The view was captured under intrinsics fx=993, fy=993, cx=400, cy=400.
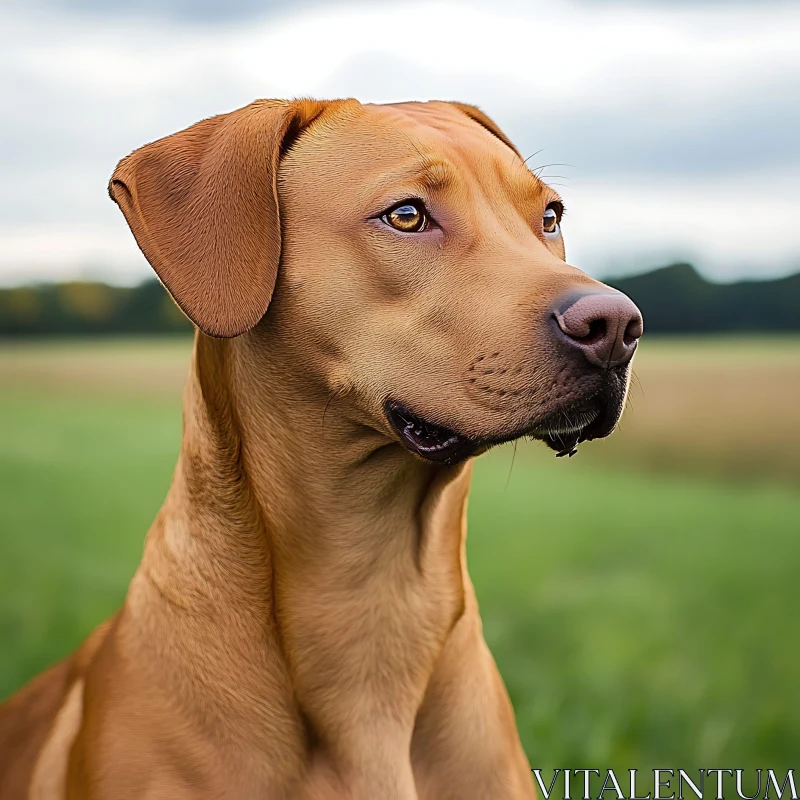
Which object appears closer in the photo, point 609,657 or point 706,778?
point 706,778

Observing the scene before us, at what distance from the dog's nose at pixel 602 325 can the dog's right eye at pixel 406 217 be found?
517 mm

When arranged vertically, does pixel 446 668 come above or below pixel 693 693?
above

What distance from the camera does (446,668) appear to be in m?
2.91

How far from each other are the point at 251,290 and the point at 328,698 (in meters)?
1.17

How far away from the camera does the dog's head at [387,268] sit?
2.51 metres

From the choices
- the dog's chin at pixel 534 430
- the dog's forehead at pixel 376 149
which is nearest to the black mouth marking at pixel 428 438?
the dog's chin at pixel 534 430

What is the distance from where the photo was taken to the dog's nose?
233 centimetres

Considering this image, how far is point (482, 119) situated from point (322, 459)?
4.53ft

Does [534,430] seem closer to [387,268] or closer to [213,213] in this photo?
[387,268]

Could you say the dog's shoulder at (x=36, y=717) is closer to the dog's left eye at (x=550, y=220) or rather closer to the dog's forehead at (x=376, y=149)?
the dog's forehead at (x=376, y=149)

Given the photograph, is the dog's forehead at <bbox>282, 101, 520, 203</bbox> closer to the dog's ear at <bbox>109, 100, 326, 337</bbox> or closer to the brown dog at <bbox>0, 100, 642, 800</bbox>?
the brown dog at <bbox>0, 100, 642, 800</bbox>

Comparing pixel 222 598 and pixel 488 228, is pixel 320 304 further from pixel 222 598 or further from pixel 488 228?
pixel 222 598

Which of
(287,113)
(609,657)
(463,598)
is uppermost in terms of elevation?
(287,113)

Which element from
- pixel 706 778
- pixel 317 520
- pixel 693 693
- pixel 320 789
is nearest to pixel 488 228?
pixel 317 520
